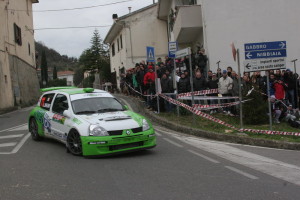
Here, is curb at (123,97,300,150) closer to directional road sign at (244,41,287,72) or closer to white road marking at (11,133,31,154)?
directional road sign at (244,41,287,72)

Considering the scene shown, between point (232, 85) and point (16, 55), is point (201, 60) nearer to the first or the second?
point (232, 85)

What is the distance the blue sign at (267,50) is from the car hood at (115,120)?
13.4ft

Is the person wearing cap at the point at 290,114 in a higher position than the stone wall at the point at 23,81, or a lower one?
lower

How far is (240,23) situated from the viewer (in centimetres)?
1794

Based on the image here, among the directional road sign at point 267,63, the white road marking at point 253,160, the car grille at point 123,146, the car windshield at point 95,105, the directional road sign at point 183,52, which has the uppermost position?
the directional road sign at point 183,52

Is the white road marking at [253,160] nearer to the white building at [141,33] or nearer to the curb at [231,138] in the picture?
the curb at [231,138]

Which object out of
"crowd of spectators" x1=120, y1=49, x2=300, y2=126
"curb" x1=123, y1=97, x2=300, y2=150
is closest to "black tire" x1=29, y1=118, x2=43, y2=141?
"curb" x1=123, y1=97, x2=300, y2=150

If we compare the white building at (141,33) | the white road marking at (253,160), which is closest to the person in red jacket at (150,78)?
the white road marking at (253,160)

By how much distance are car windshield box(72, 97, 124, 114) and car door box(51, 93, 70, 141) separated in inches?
12.5

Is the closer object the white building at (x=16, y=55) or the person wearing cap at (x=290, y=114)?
the person wearing cap at (x=290, y=114)

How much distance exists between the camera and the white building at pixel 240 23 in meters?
17.3

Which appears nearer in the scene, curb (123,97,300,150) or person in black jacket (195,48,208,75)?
curb (123,97,300,150)

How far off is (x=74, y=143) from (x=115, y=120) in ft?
3.59

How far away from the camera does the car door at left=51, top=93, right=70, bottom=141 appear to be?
9016 mm
